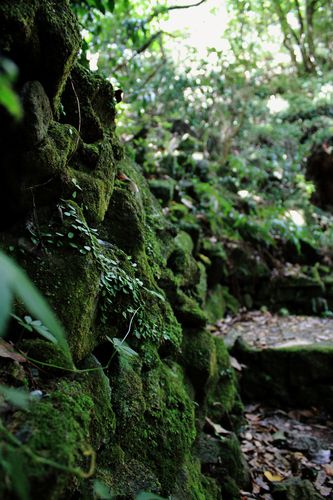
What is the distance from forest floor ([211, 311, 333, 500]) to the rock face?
1.97 ft

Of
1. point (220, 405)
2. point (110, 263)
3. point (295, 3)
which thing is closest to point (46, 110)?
point (110, 263)

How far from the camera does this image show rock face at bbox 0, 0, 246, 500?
4.45 feet

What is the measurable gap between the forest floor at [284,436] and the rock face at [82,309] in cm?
60

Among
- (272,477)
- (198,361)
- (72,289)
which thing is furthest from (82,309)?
(272,477)

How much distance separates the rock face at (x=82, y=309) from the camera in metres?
1.36

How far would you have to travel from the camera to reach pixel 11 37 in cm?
153

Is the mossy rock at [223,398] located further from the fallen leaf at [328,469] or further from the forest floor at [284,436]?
the fallen leaf at [328,469]

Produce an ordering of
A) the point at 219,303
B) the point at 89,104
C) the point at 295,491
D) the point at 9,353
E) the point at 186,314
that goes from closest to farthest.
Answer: the point at 9,353
the point at 89,104
the point at 295,491
the point at 186,314
the point at 219,303

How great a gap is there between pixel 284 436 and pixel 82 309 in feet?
11.5

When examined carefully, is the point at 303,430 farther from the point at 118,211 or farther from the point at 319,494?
the point at 118,211

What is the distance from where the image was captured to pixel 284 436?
4355 mm

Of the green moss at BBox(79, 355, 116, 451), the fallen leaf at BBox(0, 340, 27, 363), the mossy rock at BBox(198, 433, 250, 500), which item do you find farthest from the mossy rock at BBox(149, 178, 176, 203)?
the fallen leaf at BBox(0, 340, 27, 363)

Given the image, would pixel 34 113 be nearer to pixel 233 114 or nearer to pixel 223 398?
pixel 223 398

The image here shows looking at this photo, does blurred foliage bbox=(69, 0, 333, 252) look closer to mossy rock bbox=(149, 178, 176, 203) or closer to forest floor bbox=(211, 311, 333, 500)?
mossy rock bbox=(149, 178, 176, 203)
